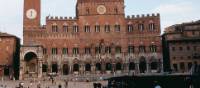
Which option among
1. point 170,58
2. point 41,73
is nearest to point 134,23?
point 170,58

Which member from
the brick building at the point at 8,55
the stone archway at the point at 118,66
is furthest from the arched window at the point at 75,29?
the brick building at the point at 8,55

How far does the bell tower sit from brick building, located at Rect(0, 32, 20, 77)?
3591mm

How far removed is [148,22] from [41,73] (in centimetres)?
1966

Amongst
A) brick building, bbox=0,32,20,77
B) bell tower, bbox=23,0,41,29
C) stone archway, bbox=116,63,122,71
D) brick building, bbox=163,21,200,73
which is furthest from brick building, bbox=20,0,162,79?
brick building, bbox=0,32,20,77

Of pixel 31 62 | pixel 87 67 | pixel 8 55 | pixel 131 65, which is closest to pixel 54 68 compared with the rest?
pixel 31 62

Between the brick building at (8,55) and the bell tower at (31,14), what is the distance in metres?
3.59

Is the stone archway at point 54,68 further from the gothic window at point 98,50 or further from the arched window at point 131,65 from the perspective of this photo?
the arched window at point 131,65

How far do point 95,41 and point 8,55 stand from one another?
565 inches

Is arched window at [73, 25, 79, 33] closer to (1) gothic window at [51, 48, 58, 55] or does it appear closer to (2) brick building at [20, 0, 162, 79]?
(2) brick building at [20, 0, 162, 79]

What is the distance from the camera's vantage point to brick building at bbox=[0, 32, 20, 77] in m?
66.6

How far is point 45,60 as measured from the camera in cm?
6731

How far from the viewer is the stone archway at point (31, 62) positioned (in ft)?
214

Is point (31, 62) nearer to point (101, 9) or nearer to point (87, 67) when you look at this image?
point (87, 67)

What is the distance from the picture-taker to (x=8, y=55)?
221ft
